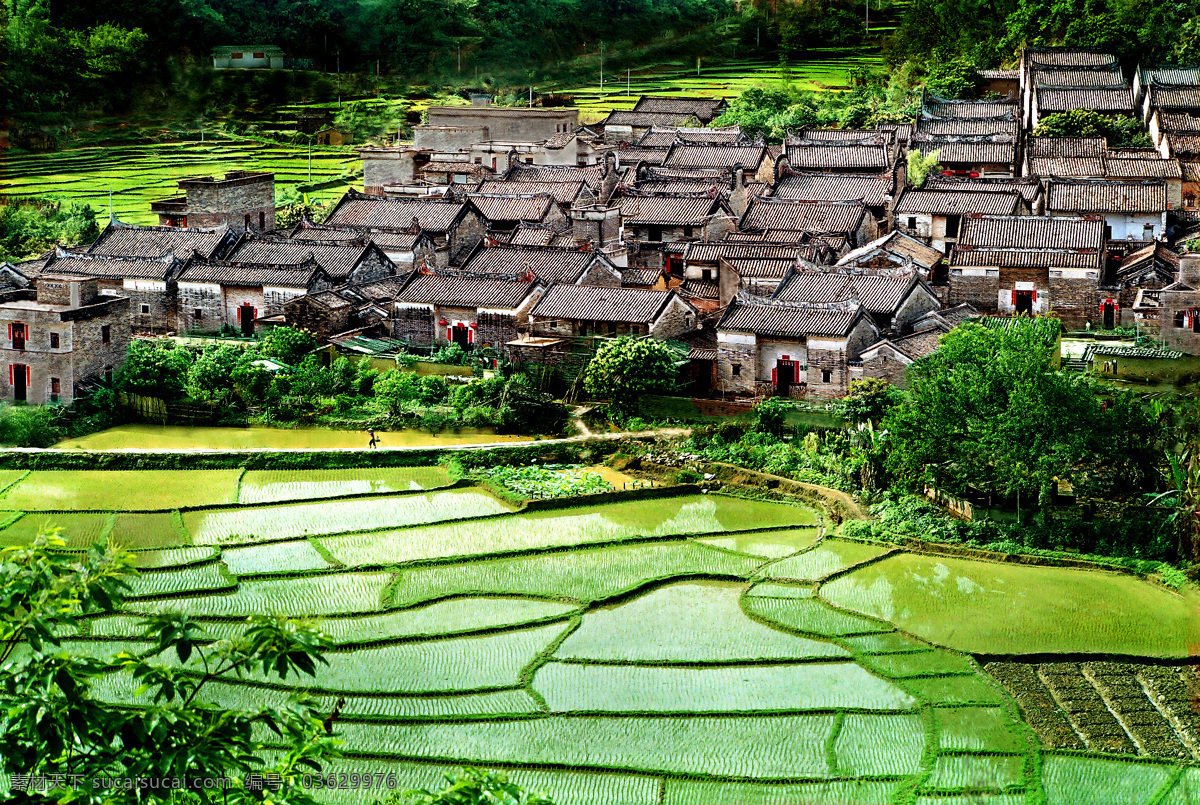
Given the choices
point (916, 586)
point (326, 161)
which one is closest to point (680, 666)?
point (916, 586)

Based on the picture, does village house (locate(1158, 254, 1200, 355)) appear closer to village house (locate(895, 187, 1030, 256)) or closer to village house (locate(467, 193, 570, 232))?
village house (locate(895, 187, 1030, 256))

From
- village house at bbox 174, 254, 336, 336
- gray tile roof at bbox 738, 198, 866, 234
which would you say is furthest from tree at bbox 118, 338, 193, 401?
gray tile roof at bbox 738, 198, 866, 234

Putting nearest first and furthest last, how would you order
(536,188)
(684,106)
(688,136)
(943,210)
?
(943,210), (536,188), (688,136), (684,106)

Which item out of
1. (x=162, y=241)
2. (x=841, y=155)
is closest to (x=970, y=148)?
(x=841, y=155)

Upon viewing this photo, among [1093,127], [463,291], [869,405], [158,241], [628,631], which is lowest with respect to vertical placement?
[628,631]

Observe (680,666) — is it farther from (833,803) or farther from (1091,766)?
(1091,766)

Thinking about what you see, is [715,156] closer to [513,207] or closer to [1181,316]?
[513,207]

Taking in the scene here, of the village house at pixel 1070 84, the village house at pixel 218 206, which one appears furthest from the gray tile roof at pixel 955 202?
the village house at pixel 218 206
